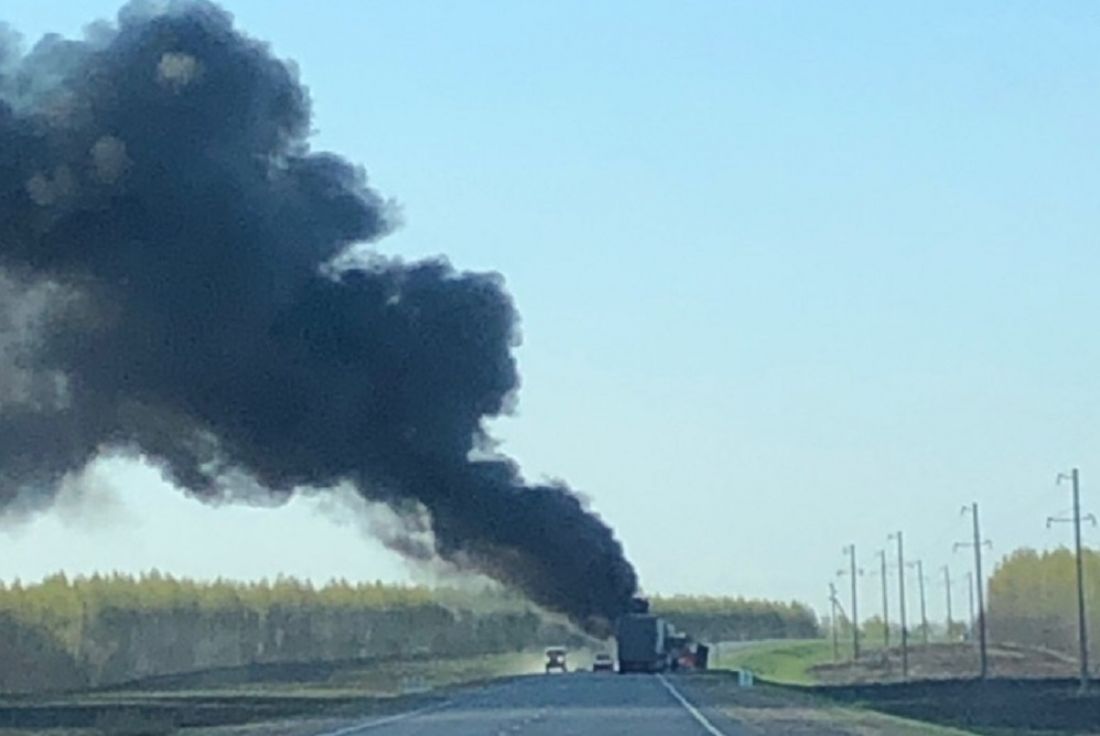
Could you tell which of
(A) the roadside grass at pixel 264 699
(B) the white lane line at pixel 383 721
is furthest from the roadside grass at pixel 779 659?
(B) the white lane line at pixel 383 721

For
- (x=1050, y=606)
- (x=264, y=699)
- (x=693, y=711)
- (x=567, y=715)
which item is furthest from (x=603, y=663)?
(x=1050, y=606)

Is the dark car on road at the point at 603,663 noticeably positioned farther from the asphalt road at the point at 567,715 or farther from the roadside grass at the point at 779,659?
the roadside grass at the point at 779,659

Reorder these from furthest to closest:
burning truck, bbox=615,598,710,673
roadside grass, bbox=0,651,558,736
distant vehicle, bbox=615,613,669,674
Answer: distant vehicle, bbox=615,613,669,674, burning truck, bbox=615,598,710,673, roadside grass, bbox=0,651,558,736

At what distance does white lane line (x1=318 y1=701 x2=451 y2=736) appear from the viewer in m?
54.1

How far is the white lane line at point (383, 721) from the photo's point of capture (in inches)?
2131

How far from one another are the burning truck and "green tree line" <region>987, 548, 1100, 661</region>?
80.7m

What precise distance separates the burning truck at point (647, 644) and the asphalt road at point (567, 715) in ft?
9.27

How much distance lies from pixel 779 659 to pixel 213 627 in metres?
35.2

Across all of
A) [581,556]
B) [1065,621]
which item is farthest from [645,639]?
[1065,621]

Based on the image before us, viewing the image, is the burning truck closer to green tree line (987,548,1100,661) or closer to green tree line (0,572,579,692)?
green tree line (0,572,579,692)

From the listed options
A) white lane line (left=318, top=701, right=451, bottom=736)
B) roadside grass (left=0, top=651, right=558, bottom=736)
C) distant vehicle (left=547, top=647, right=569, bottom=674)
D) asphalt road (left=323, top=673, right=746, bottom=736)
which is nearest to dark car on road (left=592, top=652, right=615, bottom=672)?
roadside grass (left=0, top=651, right=558, bottom=736)

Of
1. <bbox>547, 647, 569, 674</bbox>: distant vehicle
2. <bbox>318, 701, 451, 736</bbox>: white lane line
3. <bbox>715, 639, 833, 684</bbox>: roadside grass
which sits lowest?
<bbox>318, 701, 451, 736</bbox>: white lane line

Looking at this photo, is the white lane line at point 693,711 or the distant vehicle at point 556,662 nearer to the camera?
the white lane line at point 693,711

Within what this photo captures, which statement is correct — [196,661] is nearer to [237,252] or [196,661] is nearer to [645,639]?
[645,639]
